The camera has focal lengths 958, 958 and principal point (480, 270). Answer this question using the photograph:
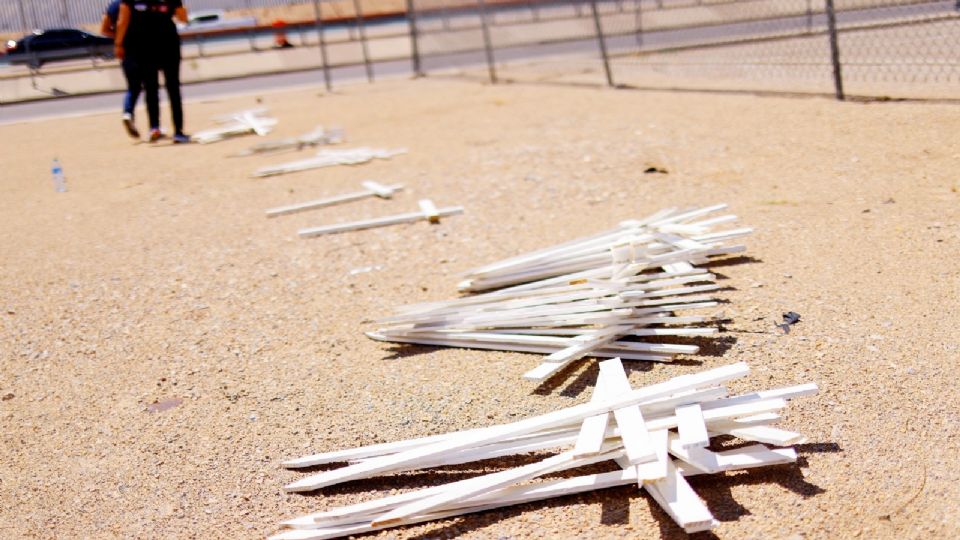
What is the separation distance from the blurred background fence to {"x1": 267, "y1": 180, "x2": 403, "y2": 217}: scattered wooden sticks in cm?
457

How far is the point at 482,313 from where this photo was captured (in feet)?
16.3

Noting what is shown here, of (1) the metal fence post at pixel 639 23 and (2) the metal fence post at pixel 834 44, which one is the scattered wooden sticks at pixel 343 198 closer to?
(2) the metal fence post at pixel 834 44

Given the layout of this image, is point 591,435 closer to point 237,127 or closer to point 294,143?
point 294,143

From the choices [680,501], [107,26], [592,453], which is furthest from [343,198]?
[107,26]

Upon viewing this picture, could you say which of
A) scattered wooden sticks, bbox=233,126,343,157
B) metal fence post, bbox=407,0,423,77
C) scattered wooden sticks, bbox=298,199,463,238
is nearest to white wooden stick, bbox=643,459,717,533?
scattered wooden sticks, bbox=298,199,463,238

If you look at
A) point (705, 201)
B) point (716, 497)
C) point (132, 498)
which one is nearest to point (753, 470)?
point (716, 497)

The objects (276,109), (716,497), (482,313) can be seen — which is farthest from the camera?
(276,109)

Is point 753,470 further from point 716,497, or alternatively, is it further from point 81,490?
point 81,490

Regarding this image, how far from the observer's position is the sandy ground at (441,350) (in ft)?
11.3

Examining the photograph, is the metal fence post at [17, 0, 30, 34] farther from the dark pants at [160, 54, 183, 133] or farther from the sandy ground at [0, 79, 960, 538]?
the sandy ground at [0, 79, 960, 538]

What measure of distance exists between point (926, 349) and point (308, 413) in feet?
8.95

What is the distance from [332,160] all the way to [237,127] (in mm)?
3614

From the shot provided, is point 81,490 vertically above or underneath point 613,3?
underneath

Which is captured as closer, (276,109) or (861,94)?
(861,94)
